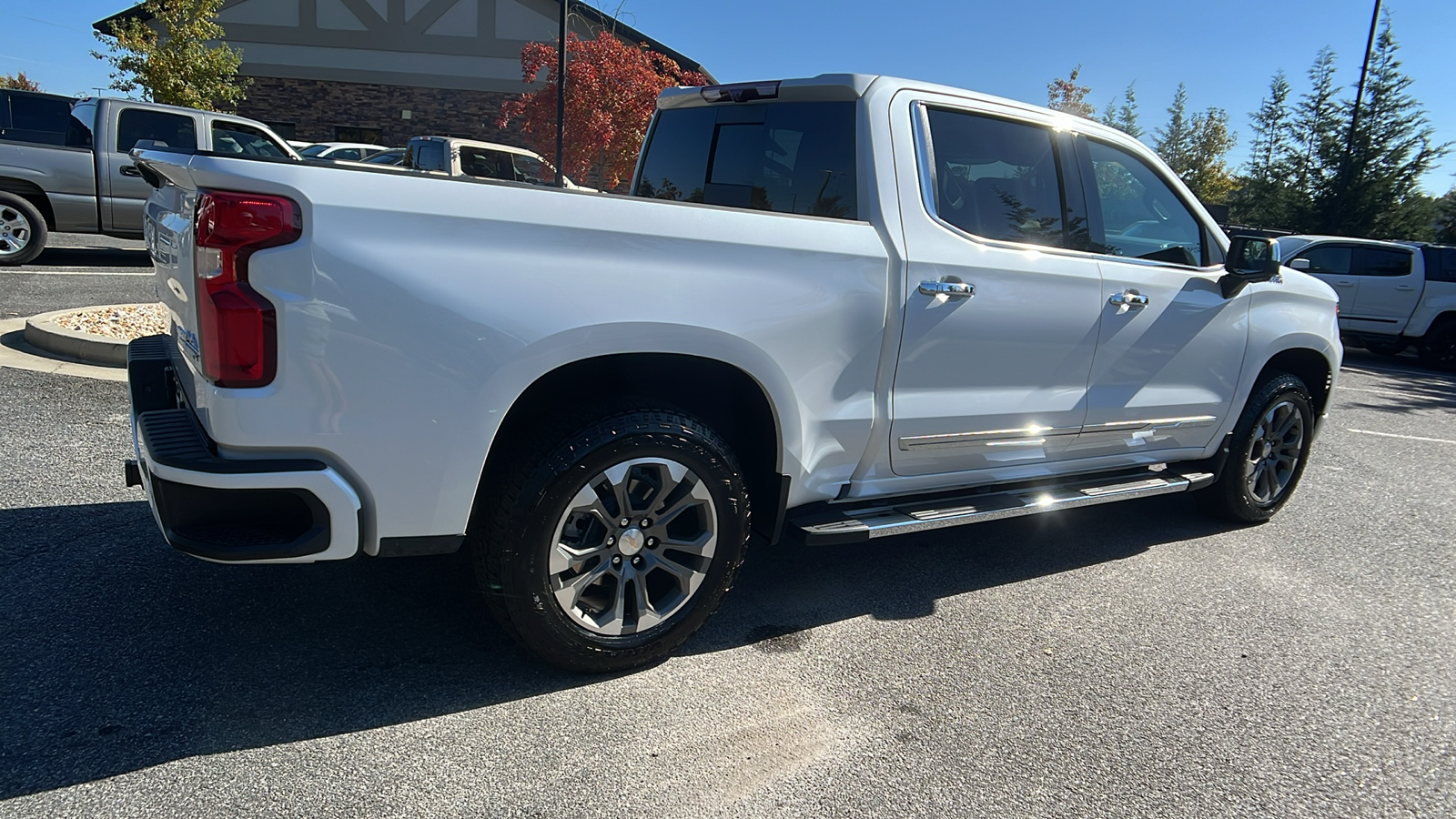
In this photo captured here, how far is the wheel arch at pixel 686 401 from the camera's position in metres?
2.91

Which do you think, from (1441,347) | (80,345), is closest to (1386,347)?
(1441,347)

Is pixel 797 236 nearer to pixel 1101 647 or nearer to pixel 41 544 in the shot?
pixel 1101 647

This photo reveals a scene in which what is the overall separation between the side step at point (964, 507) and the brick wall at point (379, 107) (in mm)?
25819

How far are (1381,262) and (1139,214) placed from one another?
11.7 m

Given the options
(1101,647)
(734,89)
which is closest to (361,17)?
(734,89)

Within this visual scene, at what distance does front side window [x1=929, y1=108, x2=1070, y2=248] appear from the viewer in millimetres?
3625

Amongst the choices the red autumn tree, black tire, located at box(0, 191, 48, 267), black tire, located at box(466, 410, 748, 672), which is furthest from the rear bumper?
the red autumn tree

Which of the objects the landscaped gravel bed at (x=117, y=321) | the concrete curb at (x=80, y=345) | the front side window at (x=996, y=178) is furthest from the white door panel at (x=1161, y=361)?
the concrete curb at (x=80, y=345)

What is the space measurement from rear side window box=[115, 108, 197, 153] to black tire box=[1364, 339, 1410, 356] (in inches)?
636

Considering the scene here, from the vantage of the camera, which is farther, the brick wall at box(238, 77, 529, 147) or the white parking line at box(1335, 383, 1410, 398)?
the brick wall at box(238, 77, 529, 147)

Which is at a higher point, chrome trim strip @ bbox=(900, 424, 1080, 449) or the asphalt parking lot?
chrome trim strip @ bbox=(900, 424, 1080, 449)

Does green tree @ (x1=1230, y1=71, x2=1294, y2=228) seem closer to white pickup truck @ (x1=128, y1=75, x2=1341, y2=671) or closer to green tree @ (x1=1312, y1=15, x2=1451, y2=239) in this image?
green tree @ (x1=1312, y1=15, x2=1451, y2=239)

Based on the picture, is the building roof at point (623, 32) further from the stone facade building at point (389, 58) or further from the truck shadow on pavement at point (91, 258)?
the truck shadow on pavement at point (91, 258)

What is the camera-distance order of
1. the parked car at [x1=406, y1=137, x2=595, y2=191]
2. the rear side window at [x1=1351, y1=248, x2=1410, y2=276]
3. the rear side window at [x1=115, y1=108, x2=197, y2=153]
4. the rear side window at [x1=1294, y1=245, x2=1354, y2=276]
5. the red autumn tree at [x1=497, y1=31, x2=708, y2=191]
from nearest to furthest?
the rear side window at [x1=115, y1=108, x2=197, y2=153], the parked car at [x1=406, y1=137, x2=595, y2=191], the rear side window at [x1=1351, y1=248, x2=1410, y2=276], the rear side window at [x1=1294, y1=245, x2=1354, y2=276], the red autumn tree at [x1=497, y1=31, x2=708, y2=191]
